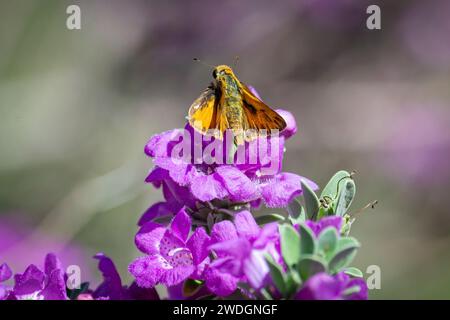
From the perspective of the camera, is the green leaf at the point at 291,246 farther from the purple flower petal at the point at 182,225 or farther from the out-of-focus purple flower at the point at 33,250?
the out-of-focus purple flower at the point at 33,250

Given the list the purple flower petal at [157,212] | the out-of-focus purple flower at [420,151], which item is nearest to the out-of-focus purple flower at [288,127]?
the purple flower petal at [157,212]

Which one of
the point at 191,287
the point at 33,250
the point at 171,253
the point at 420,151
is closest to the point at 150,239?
the point at 171,253

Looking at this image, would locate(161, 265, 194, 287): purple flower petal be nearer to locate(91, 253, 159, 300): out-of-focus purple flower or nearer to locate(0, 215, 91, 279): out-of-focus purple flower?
locate(91, 253, 159, 300): out-of-focus purple flower

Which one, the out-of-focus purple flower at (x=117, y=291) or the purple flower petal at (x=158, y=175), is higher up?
the purple flower petal at (x=158, y=175)

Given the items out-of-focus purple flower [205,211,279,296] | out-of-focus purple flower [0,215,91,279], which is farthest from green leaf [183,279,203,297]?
out-of-focus purple flower [0,215,91,279]

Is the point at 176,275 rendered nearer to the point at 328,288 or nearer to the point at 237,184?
the point at 237,184

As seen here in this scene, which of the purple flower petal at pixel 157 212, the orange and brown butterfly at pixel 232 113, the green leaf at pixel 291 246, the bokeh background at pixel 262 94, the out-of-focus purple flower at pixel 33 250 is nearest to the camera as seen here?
the green leaf at pixel 291 246

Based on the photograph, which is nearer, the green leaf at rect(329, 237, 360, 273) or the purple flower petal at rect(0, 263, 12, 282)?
the green leaf at rect(329, 237, 360, 273)
